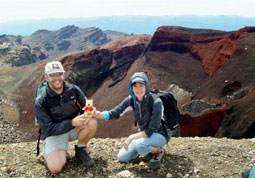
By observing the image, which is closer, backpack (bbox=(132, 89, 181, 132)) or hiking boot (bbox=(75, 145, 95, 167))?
backpack (bbox=(132, 89, 181, 132))

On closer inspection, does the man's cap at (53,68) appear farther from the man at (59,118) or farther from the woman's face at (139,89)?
the woman's face at (139,89)

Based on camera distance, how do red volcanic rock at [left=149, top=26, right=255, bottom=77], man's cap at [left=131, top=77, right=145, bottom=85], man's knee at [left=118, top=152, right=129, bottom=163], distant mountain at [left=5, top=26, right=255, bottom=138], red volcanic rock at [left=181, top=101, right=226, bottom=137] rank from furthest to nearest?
red volcanic rock at [left=149, top=26, right=255, bottom=77] → distant mountain at [left=5, top=26, right=255, bottom=138] → red volcanic rock at [left=181, top=101, right=226, bottom=137] → man's knee at [left=118, top=152, right=129, bottom=163] → man's cap at [left=131, top=77, right=145, bottom=85]

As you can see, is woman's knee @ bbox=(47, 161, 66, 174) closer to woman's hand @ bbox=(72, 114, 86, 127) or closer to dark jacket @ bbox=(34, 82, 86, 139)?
dark jacket @ bbox=(34, 82, 86, 139)

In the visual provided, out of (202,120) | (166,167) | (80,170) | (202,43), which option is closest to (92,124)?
(80,170)

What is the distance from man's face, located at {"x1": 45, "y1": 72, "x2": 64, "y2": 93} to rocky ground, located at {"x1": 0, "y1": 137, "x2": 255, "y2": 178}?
1.80 metres

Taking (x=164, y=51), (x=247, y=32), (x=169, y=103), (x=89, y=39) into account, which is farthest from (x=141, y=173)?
(x=89, y=39)

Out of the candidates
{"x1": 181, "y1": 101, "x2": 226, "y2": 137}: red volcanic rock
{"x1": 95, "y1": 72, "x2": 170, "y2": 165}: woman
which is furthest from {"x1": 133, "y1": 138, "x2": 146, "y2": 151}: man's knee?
{"x1": 181, "y1": 101, "x2": 226, "y2": 137}: red volcanic rock

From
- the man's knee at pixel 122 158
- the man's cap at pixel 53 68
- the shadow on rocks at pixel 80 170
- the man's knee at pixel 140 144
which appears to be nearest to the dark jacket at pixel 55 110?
the man's cap at pixel 53 68

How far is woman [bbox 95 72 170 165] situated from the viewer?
575cm

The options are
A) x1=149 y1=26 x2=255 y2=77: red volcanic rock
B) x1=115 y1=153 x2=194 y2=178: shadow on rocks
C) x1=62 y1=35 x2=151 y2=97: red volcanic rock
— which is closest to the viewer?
x1=115 y1=153 x2=194 y2=178: shadow on rocks

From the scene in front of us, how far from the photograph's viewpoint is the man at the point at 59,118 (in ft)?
19.3

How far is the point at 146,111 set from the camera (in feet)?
19.4

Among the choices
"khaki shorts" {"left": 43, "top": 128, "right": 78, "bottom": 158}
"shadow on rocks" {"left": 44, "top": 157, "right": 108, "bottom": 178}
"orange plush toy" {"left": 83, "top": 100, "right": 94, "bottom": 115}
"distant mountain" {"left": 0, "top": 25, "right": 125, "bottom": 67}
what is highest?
"orange plush toy" {"left": 83, "top": 100, "right": 94, "bottom": 115}

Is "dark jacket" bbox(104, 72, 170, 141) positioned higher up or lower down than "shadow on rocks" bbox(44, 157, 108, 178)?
higher up
